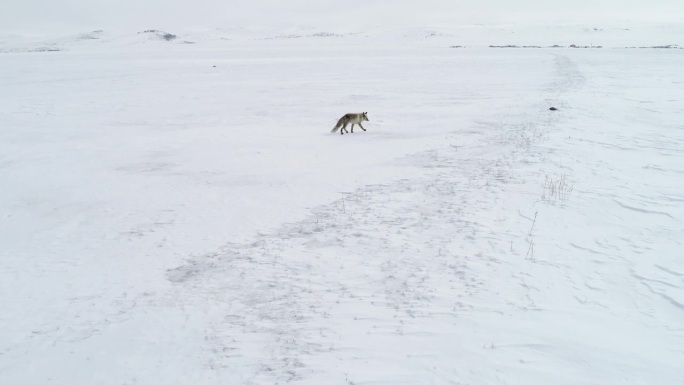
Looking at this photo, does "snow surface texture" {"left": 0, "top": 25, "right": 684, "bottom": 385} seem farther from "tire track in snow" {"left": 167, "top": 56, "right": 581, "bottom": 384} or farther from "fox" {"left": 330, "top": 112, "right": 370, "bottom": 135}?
"fox" {"left": 330, "top": 112, "right": 370, "bottom": 135}

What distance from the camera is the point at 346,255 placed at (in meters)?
6.55

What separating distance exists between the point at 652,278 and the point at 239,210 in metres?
6.17

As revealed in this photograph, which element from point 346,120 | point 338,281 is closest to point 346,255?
point 338,281

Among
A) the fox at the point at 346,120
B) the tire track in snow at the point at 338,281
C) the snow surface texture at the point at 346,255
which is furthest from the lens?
the fox at the point at 346,120

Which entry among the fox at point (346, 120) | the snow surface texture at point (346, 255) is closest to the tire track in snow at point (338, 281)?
the snow surface texture at point (346, 255)

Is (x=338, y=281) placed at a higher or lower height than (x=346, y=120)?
lower

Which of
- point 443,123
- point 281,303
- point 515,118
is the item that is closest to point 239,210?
point 281,303

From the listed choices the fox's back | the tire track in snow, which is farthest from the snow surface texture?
the fox's back

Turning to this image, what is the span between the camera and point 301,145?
1323cm

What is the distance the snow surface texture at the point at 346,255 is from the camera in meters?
4.51

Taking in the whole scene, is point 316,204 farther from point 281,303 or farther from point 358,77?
point 358,77

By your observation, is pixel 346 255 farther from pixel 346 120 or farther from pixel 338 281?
pixel 346 120

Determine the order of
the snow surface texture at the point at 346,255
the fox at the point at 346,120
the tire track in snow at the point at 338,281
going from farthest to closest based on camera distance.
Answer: the fox at the point at 346,120 → the tire track in snow at the point at 338,281 → the snow surface texture at the point at 346,255

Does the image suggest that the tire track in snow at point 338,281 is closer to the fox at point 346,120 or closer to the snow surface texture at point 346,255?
the snow surface texture at point 346,255
